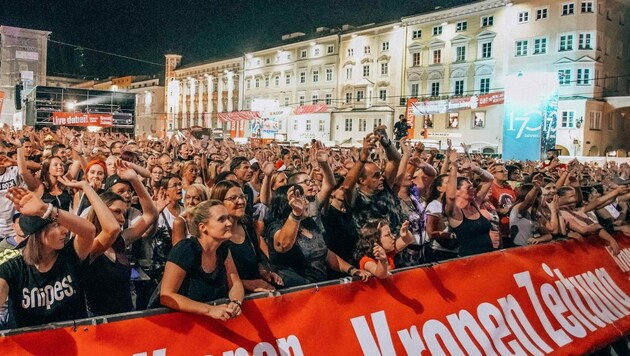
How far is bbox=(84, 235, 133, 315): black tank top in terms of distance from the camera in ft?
12.1

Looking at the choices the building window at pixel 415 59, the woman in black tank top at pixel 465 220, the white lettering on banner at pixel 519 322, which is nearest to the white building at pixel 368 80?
the building window at pixel 415 59

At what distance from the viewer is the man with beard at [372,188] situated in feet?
17.3

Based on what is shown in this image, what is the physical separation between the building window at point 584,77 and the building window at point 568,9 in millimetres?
4407

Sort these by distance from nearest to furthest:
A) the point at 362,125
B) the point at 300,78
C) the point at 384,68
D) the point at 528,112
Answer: the point at 528,112
the point at 384,68
the point at 362,125
the point at 300,78

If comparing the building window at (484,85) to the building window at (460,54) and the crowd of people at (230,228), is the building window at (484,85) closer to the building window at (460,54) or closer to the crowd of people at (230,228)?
the building window at (460,54)

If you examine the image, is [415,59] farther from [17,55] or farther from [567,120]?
[17,55]

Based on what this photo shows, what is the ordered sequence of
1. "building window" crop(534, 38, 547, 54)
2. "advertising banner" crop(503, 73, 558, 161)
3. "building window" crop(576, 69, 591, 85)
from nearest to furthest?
1. "advertising banner" crop(503, 73, 558, 161)
2. "building window" crop(576, 69, 591, 85)
3. "building window" crop(534, 38, 547, 54)

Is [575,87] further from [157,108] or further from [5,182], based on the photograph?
[157,108]

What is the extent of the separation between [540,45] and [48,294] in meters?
45.2

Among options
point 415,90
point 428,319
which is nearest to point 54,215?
point 428,319

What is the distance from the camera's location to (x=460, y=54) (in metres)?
48.0

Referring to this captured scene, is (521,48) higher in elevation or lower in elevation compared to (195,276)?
higher

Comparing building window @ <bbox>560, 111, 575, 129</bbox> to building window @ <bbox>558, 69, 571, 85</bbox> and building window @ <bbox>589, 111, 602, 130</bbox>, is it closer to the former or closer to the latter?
building window @ <bbox>589, 111, 602, 130</bbox>

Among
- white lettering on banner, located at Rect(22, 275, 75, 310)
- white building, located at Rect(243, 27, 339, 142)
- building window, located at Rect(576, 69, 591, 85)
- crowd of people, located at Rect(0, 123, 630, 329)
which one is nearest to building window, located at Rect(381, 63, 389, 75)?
white building, located at Rect(243, 27, 339, 142)
